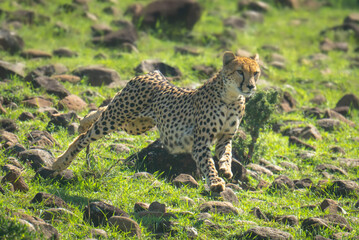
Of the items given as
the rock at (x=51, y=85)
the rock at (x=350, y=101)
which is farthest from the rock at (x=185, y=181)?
the rock at (x=350, y=101)

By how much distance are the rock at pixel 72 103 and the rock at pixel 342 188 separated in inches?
180

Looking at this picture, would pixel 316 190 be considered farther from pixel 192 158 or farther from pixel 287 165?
pixel 192 158

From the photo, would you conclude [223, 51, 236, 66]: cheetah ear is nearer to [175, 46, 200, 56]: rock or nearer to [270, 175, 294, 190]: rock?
[270, 175, 294, 190]: rock

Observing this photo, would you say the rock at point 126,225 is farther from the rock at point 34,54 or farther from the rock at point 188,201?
the rock at point 34,54

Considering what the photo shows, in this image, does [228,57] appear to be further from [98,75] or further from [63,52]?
[63,52]

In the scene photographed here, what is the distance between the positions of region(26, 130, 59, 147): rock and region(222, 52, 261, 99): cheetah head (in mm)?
2742

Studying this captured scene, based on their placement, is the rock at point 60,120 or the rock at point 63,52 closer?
the rock at point 60,120

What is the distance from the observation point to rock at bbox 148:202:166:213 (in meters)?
7.65

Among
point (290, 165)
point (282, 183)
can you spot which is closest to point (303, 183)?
point (282, 183)

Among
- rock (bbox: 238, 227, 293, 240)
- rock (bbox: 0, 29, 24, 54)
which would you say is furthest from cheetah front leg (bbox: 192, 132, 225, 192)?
rock (bbox: 0, 29, 24, 54)

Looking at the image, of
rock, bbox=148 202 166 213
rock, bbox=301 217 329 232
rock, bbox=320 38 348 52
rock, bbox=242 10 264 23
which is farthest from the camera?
rock, bbox=242 10 264 23

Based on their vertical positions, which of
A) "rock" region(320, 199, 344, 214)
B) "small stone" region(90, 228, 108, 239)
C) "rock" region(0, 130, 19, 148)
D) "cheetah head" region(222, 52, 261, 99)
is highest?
"cheetah head" region(222, 52, 261, 99)

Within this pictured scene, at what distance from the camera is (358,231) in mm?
7711

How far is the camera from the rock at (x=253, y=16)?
1933 cm
